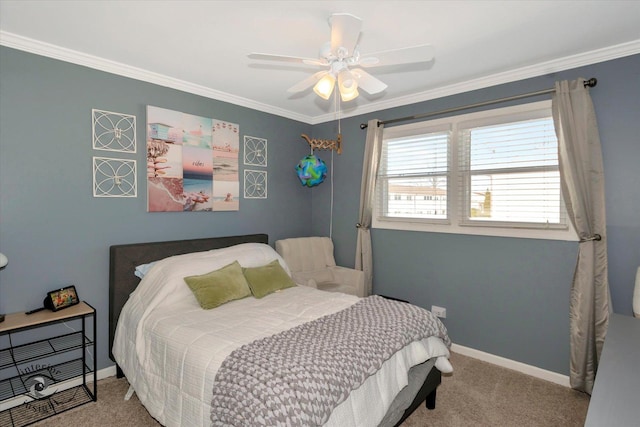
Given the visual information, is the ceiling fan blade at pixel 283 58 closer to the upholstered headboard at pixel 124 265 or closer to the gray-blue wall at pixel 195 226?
the gray-blue wall at pixel 195 226

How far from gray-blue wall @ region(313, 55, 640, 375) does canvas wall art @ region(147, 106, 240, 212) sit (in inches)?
56.2

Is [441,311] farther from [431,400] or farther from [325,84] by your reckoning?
[325,84]

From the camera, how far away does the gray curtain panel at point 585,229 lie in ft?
8.16

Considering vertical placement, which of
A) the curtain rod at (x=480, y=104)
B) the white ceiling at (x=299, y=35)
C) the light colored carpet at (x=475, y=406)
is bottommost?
the light colored carpet at (x=475, y=406)

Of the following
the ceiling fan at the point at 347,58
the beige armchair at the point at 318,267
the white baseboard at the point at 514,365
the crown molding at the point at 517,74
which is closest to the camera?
the ceiling fan at the point at 347,58

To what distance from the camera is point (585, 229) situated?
2537 millimetres

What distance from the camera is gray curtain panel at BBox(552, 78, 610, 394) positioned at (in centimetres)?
249

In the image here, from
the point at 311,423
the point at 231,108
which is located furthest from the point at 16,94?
the point at 311,423

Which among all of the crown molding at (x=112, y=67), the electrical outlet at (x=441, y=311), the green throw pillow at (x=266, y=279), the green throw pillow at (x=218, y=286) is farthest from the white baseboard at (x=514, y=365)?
the crown molding at (x=112, y=67)

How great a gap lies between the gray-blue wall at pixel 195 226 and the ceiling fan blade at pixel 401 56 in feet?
5.18

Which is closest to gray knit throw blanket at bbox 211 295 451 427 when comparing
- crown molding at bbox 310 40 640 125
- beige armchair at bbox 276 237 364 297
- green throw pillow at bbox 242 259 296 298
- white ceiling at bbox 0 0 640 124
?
green throw pillow at bbox 242 259 296 298

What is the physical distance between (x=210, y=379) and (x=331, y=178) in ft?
10.1

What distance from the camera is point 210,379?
168cm

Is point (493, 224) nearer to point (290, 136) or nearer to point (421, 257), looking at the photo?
point (421, 257)
